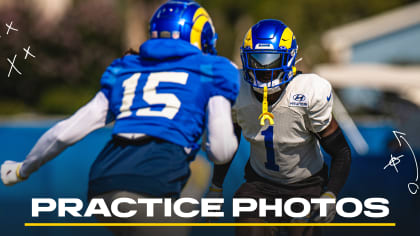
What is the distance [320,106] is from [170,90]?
725mm

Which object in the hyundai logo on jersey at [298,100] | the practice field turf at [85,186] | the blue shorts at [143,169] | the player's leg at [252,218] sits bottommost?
the practice field turf at [85,186]

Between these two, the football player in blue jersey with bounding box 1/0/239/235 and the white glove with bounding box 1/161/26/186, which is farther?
the white glove with bounding box 1/161/26/186

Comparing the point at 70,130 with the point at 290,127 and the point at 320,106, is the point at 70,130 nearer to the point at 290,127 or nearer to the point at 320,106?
the point at 290,127

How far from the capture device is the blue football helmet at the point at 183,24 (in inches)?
109

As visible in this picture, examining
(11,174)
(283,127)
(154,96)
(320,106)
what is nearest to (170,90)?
(154,96)

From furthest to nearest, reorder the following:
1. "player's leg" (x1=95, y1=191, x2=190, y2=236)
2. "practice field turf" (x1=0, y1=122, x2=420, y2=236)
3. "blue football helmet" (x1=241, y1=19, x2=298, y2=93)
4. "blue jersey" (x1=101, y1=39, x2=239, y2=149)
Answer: "practice field turf" (x1=0, y1=122, x2=420, y2=236), "blue football helmet" (x1=241, y1=19, x2=298, y2=93), "blue jersey" (x1=101, y1=39, x2=239, y2=149), "player's leg" (x1=95, y1=191, x2=190, y2=236)

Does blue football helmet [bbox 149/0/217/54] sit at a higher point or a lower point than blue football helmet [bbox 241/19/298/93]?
higher

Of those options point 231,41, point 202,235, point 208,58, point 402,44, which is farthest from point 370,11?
point 208,58

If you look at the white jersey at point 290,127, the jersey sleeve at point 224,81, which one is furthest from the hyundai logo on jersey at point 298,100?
the jersey sleeve at point 224,81

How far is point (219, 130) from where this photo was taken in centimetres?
256

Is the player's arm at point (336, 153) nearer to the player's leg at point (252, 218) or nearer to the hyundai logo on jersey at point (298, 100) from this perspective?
the hyundai logo on jersey at point (298, 100)

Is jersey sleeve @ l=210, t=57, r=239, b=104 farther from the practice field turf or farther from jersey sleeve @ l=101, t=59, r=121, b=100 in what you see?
the practice field turf

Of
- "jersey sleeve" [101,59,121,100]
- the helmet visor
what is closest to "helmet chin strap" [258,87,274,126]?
the helmet visor

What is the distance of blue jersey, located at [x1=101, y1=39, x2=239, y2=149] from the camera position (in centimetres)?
254
